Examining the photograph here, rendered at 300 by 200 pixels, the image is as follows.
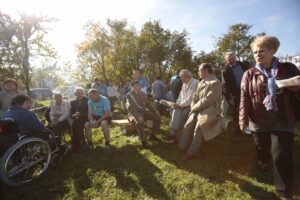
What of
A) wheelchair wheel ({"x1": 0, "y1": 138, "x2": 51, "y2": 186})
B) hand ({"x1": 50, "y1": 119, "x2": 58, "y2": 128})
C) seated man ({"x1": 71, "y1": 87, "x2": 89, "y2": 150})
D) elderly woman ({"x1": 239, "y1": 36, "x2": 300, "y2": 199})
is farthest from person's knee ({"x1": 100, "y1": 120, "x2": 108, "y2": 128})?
elderly woman ({"x1": 239, "y1": 36, "x2": 300, "y2": 199})

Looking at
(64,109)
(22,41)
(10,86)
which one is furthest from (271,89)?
(22,41)

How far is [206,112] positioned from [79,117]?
3.29 meters

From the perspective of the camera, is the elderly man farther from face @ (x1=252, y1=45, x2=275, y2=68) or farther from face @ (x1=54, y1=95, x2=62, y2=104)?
face @ (x1=54, y1=95, x2=62, y2=104)

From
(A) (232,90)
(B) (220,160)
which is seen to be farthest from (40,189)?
(A) (232,90)

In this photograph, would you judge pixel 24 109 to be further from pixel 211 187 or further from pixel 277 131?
pixel 277 131

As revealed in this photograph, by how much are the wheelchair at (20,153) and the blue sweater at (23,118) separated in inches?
3.2

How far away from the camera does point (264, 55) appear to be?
1873 mm

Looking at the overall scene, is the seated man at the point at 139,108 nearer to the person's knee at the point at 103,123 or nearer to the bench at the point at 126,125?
the bench at the point at 126,125

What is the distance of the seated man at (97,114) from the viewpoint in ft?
13.7

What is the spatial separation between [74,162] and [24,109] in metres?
1.53

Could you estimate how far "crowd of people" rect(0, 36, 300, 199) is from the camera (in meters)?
1.84

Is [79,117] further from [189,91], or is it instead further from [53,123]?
[189,91]

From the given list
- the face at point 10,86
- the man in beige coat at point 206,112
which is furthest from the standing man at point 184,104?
the face at point 10,86

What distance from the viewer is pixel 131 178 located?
2828 millimetres
